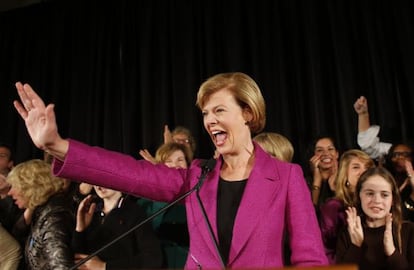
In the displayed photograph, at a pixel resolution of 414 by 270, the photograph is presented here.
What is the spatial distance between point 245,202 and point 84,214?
1223mm

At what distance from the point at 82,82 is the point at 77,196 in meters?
2.13

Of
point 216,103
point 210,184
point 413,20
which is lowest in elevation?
point 210,184

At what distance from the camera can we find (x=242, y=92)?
1.48 meters

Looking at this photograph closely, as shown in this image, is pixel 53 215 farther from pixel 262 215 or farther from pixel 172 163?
pixel 262 215

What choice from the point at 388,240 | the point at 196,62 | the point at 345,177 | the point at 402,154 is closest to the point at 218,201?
the point at 388,240

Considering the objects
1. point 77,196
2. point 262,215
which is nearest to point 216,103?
point 262,215

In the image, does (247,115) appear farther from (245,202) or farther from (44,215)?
(44,215)

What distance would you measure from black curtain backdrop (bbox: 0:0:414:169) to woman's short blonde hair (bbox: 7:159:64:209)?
153 centimetres

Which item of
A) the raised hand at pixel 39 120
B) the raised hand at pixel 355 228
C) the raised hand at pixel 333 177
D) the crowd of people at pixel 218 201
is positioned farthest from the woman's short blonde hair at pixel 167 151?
the raised hand at pixel 39 120

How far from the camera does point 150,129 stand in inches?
173

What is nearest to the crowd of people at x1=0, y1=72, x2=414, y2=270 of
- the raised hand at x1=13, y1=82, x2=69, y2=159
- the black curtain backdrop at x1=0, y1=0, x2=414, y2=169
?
the raised hand at x1=13, y1=82, x2=69, y2=159

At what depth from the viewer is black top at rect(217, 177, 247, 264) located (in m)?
A: 1.40

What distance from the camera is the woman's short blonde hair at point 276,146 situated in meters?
2.52

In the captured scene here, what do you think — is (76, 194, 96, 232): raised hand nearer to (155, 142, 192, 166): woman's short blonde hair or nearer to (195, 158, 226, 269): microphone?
(155, 142, 192, 166): woman's short blonde hair
